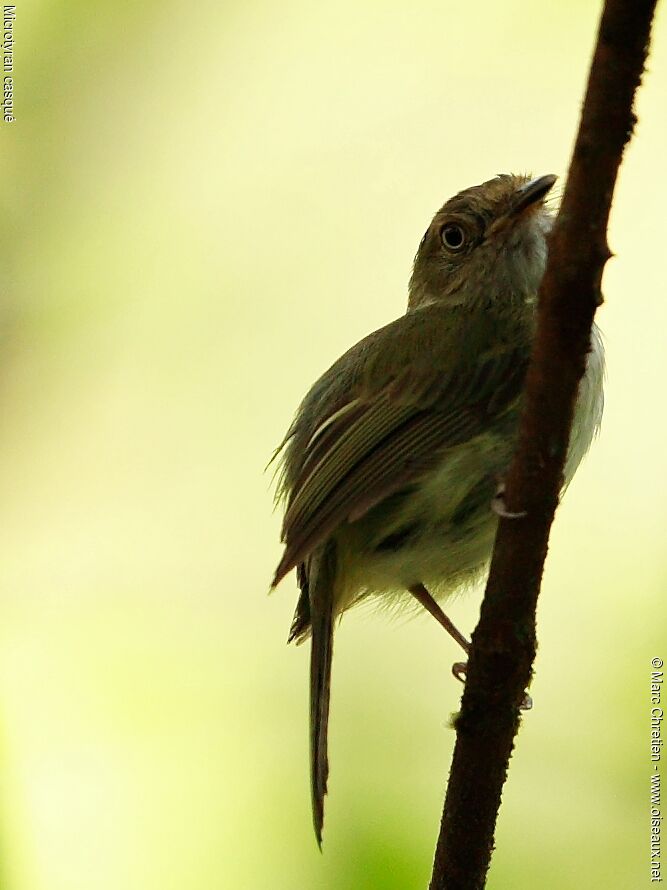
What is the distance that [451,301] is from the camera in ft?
12.5

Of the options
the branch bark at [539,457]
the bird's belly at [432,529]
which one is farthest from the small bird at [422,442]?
the branch bark at [539,457]

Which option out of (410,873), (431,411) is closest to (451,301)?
(431,411)

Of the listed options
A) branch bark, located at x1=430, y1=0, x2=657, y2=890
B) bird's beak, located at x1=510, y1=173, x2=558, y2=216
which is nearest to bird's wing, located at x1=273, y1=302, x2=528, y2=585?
bird's beak, located at x1=510, y1=173, x2=558, y2=216

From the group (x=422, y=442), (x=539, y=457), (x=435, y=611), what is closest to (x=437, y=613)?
(x=435, y=611)

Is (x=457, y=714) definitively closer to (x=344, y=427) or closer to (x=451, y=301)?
(x=344, y=427)

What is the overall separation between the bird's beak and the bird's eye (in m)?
0.27

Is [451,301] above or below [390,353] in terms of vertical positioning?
above

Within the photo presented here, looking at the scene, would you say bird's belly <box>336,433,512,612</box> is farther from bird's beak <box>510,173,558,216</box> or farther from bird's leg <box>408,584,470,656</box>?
bird's beak <box>510,173,558,216</box>

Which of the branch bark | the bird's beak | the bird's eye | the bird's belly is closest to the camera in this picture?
the branch bark

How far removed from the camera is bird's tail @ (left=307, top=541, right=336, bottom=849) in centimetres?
279

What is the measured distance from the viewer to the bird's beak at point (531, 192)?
345cm

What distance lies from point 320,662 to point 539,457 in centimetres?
120

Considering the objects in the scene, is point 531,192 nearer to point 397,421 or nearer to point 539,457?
point 397,421

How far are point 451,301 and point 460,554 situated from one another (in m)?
0.95
